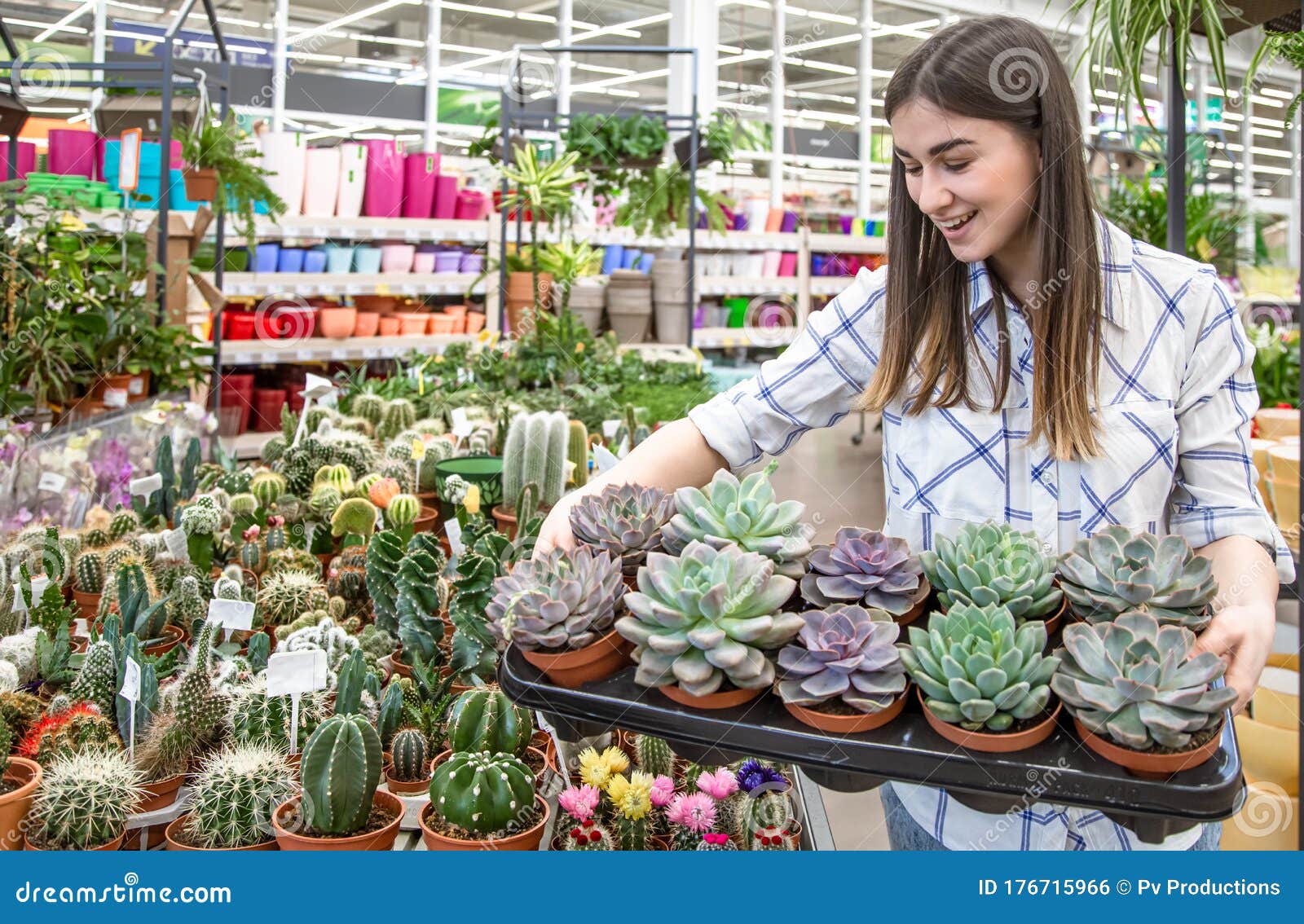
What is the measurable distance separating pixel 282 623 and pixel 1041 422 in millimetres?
1290

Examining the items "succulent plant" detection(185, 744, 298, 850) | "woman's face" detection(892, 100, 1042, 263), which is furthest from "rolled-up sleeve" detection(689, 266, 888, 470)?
"succulent plant" detection(185, 744, 298, 850)

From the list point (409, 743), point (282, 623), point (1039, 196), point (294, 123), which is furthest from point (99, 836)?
point (294, 123)

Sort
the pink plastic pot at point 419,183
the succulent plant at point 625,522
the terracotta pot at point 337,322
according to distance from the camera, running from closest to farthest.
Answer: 1. the succulent plant at point 625,522
2. the terracotta pot at point 337,322
3. the pink plastic pot at point 419,183

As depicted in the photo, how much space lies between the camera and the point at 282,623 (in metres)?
1.82

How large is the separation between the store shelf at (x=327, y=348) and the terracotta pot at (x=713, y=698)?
427cm

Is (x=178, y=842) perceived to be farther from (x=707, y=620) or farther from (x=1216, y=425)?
(x=1216, y=425)

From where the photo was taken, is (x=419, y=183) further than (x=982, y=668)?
Yes

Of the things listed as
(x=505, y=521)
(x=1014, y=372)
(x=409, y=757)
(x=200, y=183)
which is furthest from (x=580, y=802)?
(x=200, y=183)

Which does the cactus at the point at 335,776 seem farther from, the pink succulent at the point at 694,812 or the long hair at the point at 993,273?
the long hair at the point at 993,273

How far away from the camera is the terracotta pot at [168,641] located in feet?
5.55

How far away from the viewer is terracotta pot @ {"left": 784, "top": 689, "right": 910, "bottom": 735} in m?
0.78

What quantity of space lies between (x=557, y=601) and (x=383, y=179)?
4.88m

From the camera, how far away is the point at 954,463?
1144mm

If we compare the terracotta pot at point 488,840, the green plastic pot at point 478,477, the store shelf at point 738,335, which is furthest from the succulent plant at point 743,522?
the store shelf at point 738,335
